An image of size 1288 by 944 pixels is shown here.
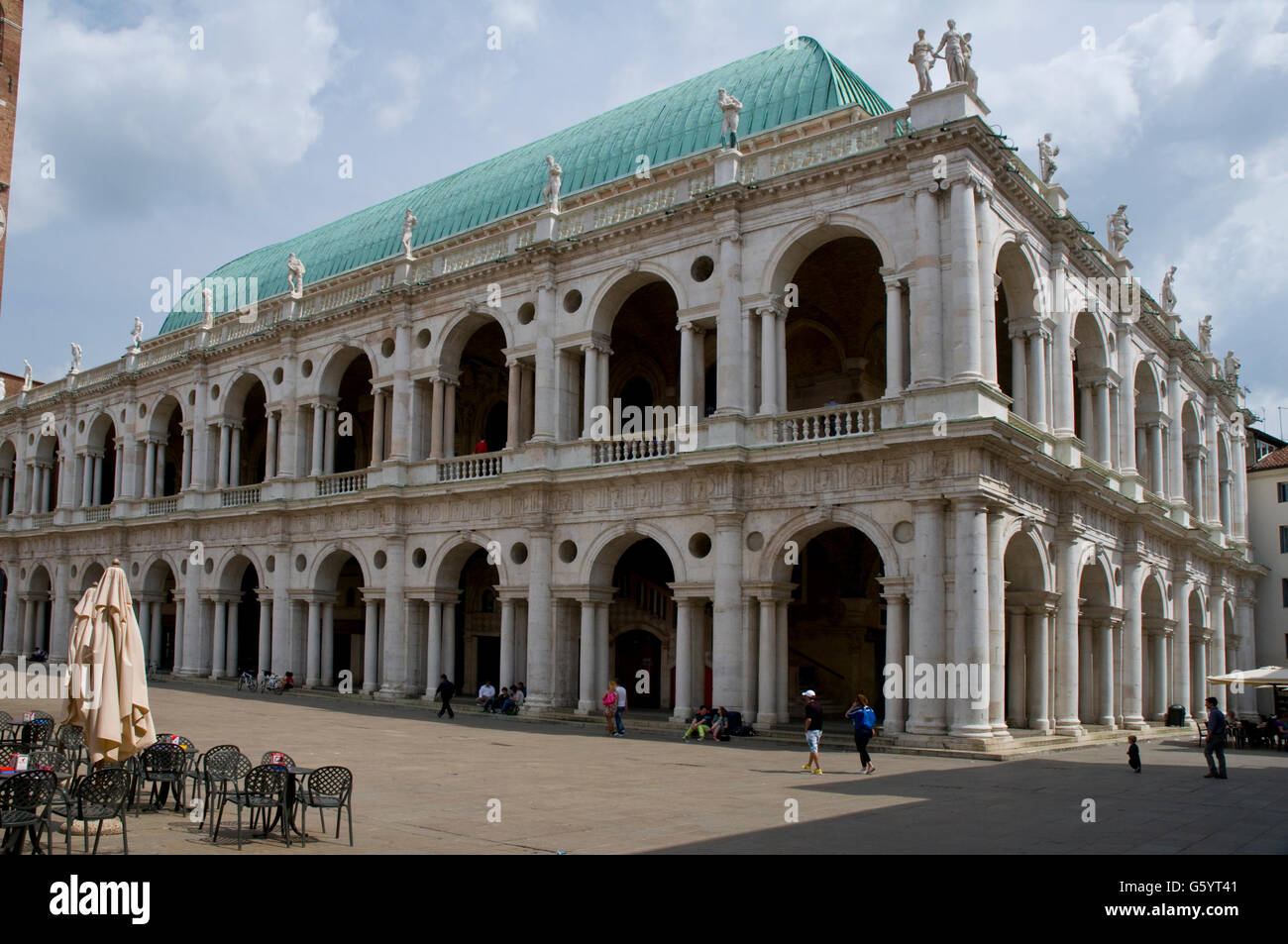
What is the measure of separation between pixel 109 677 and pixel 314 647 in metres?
27.0

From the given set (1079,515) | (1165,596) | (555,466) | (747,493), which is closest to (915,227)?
(747,493)

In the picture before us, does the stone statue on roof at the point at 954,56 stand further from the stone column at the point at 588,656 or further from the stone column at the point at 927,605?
the stone column at the point at 588,656

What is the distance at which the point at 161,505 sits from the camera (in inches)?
1775

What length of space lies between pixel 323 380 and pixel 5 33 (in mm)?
15959

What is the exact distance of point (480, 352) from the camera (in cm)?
3891

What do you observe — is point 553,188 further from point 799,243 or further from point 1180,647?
point 1180,647

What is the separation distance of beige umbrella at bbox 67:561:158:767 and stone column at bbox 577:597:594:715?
17.7 metres

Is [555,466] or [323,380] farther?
[323,380]

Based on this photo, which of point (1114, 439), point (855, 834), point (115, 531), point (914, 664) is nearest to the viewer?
point (855, 834)

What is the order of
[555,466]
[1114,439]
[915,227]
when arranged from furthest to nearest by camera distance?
1. [1114,439]
2. [555,466]
3. [915,227]

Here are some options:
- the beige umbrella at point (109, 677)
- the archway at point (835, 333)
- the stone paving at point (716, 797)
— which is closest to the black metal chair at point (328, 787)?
the stone paving at point (716, 797)

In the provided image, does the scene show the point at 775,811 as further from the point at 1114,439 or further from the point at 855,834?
the point at 1114,439

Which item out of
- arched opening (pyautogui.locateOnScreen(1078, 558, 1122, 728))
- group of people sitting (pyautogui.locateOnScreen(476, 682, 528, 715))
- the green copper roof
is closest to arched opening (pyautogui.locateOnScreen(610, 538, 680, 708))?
group of people sitting (pyautogui.locateOnScreen(476, 682, 528, 715))

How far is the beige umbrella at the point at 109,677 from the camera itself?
1101 centimetres
